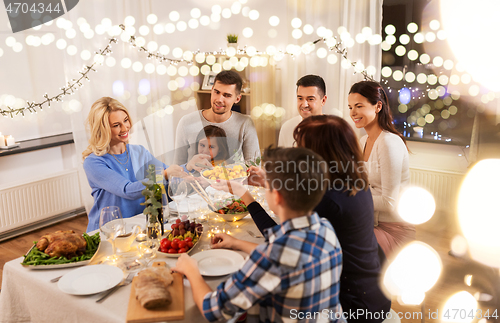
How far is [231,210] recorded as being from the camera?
5.69ft

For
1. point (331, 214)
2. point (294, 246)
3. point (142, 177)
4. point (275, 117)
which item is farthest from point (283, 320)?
point (275, 117)

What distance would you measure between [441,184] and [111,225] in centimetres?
296

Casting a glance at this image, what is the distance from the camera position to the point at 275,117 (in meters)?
4.17

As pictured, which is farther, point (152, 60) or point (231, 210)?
point (152, 60)

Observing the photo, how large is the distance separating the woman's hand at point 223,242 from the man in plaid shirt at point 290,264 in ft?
1.31

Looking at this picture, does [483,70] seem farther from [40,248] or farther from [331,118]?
[40,248]

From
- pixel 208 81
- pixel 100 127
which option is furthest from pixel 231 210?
pixel 208 81

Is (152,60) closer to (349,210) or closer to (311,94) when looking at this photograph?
(311,94)

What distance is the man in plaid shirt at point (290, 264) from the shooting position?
935mm

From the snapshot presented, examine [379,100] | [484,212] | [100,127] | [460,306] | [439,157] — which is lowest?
[460,306]

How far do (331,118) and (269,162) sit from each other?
0.45 m

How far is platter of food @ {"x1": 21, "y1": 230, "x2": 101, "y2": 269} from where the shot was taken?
1300mm

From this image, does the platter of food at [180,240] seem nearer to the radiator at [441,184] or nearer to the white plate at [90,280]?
the white plate at [90,280]

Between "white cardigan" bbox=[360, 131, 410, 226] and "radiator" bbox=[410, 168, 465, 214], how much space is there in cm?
150
